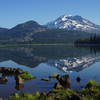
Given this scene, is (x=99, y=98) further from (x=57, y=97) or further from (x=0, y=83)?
(x=0, y=83)

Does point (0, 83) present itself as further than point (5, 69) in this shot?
No

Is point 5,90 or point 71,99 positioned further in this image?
point 5,90

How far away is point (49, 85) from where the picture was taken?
133ft

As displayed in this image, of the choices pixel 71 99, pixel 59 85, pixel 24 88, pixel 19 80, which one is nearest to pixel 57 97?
pixel 71 99

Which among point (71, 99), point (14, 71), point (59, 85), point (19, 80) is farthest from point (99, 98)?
point (14, 71)

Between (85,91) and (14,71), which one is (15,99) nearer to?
(85,91)

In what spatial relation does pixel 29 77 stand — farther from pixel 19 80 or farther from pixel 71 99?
pixel 71 99

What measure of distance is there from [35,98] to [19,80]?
55.8ft

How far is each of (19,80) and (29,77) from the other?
6.70 m

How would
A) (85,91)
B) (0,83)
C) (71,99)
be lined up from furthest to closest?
1. (0,83)
2. (85,91)
3. (71,99)

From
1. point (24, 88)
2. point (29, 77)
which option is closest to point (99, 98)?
point (24, 88)

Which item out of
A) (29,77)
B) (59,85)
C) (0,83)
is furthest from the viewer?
(29,77)

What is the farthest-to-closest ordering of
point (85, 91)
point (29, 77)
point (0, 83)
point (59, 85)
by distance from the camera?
point (29, 77)
point (0, 83)
point (59, 85)
point (85, 91)

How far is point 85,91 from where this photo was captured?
30109 millimetres
